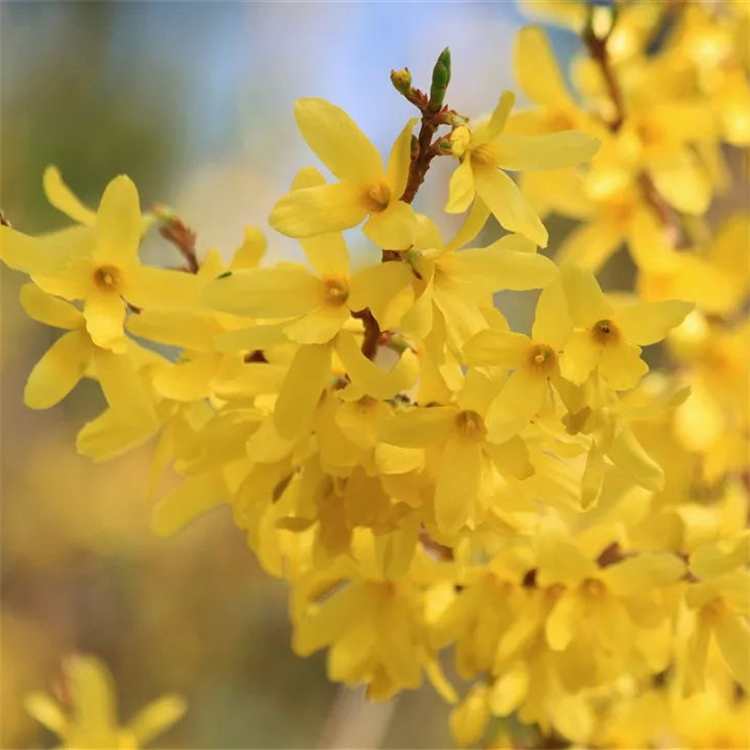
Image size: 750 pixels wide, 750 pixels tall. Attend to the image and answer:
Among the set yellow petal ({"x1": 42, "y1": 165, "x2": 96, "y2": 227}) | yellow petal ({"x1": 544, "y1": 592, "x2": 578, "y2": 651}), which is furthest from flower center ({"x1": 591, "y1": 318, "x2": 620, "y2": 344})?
yellow petal ({"x1": 42, "y1": 165, "x2": 96, "y2": 227})

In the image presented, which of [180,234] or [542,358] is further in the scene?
[180,234]

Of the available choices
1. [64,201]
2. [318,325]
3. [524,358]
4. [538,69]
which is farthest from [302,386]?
[538,69]

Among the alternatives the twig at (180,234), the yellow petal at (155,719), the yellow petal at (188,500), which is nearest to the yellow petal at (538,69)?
the twig at (180,234)

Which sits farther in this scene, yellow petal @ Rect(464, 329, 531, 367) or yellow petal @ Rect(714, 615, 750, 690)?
yellow petal @ Rect(714, 615, 750, 690)

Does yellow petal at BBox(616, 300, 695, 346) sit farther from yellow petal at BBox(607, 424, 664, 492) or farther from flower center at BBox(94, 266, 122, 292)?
flower center at BBox(94, 266, 122, 292)

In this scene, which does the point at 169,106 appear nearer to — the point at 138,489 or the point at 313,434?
the point at 138,489

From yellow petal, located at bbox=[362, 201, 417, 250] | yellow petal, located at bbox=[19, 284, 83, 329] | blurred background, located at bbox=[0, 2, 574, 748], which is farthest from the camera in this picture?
blurred background, located at bbox=[0, 2, 574, 748]

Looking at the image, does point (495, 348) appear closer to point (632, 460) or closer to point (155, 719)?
point (632, 460)
